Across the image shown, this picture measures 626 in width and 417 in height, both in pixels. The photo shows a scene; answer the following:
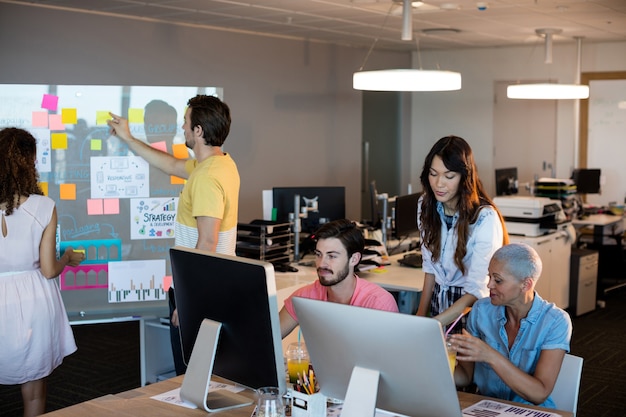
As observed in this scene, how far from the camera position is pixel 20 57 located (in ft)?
20.8

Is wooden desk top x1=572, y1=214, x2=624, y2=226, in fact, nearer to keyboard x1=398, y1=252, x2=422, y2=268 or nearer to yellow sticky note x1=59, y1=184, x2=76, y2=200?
keyboard x1=398, y1=252, x2=422, y2=268

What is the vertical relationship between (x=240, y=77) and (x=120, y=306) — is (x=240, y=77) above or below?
above

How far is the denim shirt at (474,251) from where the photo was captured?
338cm

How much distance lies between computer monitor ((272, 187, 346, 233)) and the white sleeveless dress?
2.33 meters

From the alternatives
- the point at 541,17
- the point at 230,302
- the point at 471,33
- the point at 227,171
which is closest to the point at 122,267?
the point at 227,171

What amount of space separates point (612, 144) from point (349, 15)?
4.19 meters

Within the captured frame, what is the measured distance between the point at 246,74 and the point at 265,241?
3.36 m

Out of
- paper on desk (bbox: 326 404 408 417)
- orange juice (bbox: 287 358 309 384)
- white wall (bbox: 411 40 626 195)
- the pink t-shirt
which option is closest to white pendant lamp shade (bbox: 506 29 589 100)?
white wall (bbox: 411 40 626 195)

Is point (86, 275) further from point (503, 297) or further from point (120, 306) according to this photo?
point (503, 297)

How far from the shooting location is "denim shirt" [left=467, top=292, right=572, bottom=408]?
2.69 m

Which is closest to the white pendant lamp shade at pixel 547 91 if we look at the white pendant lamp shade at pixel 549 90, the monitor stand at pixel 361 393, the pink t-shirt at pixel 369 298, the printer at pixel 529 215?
the white pendant lamp shade at pixel 549 90

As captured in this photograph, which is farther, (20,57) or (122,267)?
(20,57)

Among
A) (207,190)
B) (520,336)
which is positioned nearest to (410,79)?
(207,190)

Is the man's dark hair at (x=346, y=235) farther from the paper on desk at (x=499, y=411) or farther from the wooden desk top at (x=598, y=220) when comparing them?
the wooden desk top at (x=598, y=220)
